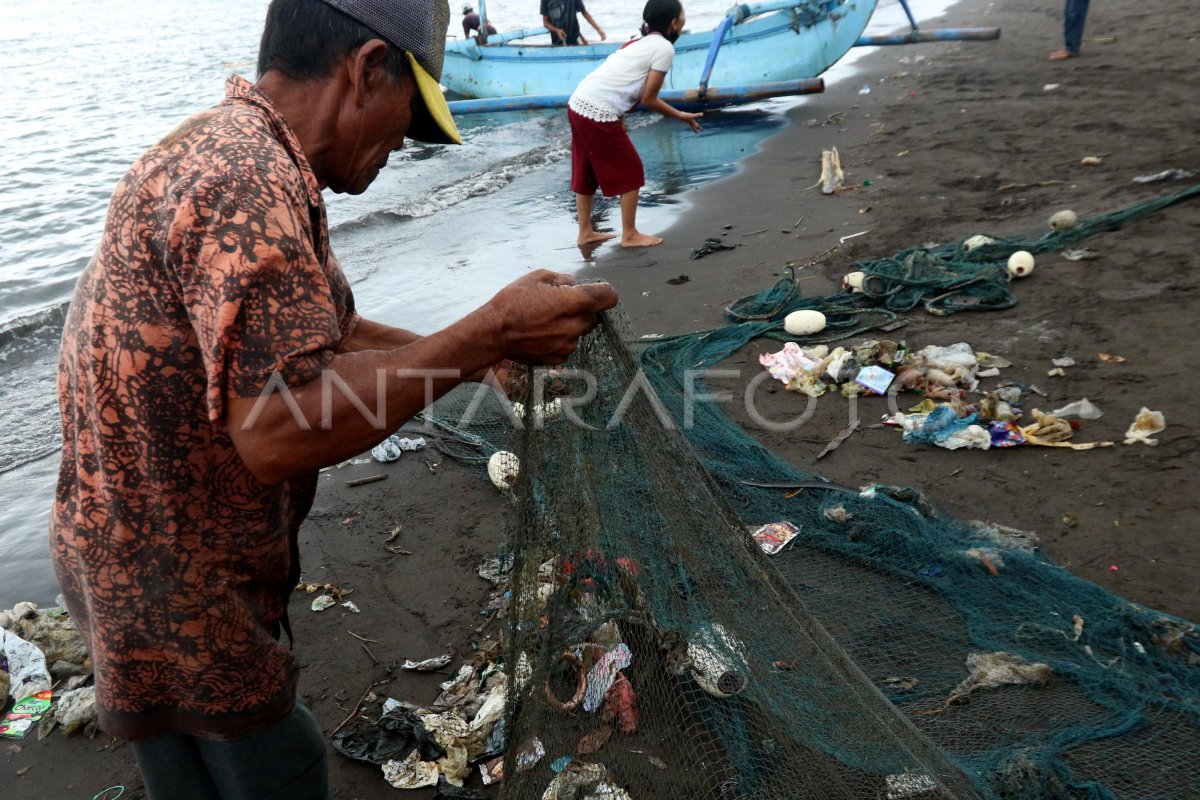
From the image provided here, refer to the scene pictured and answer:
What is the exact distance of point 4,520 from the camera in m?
4.86

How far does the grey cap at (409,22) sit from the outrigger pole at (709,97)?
1001 centimetres

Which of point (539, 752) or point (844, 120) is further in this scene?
point (844, 120)

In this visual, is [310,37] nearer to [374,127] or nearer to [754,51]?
[374,127]

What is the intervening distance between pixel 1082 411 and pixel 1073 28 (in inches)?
383

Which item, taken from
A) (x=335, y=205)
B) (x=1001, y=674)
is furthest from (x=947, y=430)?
(x=335, y=205)

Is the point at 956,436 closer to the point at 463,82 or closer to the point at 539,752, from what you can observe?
the point at 539,752

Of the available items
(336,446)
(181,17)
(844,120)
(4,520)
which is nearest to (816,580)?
(336,446)

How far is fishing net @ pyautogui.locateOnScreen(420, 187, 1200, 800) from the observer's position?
6.90 ft

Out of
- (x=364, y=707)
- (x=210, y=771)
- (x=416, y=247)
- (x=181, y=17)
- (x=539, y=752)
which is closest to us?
(x=210, y=771)

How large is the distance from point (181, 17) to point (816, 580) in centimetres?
3813

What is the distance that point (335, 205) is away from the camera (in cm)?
1155

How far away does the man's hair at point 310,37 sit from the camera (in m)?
1.54

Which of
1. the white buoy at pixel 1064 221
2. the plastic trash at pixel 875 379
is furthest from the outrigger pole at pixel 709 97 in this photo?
the plastic trash at pixel 875 379

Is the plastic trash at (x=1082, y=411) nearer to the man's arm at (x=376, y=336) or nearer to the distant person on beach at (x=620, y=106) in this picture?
the man's arm at (x=376, y=336)
